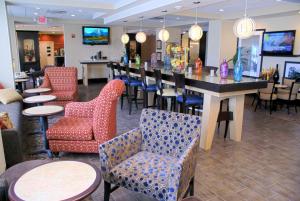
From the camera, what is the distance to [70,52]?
10.4 m

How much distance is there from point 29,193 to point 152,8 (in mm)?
5004

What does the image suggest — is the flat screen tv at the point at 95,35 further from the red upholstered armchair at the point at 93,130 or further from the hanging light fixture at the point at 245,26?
the red upholstered armchair at the point at 93,130

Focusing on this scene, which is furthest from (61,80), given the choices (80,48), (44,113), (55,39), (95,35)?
(55,39)

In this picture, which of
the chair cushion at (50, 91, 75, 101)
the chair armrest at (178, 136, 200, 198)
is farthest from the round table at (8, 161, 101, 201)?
the chair cushion at (50, 91, 75, 101)

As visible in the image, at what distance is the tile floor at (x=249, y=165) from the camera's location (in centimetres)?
258

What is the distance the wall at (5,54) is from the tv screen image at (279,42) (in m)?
7.21

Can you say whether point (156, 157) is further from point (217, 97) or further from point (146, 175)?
point (217, 97)

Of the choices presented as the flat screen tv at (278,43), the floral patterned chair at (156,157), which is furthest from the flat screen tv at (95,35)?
the floral patterned chair at (156,157)

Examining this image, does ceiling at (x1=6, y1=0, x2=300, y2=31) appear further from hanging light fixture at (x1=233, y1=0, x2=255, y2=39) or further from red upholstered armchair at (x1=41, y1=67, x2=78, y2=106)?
red upholstered armchair at (x1=41, y1=67, x2=78, y2=106)

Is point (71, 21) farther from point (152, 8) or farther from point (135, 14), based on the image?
point (152, 8)

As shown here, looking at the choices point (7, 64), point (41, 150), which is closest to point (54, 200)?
point (41, 150)

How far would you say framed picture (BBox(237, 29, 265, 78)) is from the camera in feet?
26.4

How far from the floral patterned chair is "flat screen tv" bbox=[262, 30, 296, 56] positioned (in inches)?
244

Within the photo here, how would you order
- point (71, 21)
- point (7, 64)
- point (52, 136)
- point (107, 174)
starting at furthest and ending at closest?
point (71, 21) → point (7, 64) → point (52, 136) → point (107, 174)
